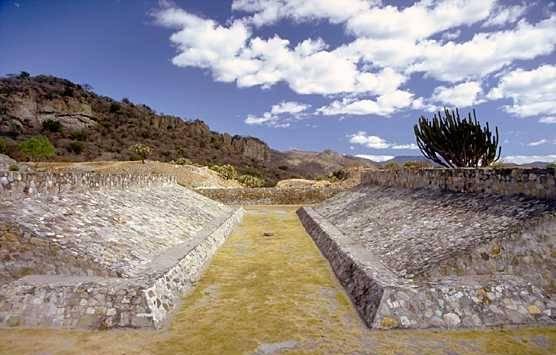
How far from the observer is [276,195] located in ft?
102

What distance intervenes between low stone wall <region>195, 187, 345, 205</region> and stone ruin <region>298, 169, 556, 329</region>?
18.6 meters

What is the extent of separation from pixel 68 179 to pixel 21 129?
191 ft

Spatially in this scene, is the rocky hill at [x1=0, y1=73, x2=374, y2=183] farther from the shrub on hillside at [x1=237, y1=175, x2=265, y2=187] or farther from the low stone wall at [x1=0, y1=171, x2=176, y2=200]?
the low stone wall at [x1=0, y1=171, x2=176, y2=200]

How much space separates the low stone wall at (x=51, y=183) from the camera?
860 centimetres

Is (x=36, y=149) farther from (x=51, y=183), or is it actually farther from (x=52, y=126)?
(x=51, y=183)

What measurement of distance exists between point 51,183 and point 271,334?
7.03m

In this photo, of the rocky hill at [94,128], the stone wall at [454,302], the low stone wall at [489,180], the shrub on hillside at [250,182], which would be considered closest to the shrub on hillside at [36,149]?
the rocky hill at [94,128]

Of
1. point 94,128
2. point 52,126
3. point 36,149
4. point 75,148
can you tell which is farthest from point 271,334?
point 94,128

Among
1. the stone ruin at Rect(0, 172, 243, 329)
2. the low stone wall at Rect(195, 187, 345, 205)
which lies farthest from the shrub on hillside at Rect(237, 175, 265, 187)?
the stone ruin at Rect(0, 172, 243, 329)

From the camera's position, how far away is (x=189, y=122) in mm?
90938

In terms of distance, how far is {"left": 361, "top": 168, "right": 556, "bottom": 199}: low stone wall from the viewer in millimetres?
8562

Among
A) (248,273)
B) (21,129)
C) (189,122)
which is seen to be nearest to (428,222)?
(248,273)

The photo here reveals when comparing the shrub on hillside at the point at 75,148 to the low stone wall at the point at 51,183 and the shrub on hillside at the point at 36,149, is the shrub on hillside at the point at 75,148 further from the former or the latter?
the low stone wall at the point at 51,183

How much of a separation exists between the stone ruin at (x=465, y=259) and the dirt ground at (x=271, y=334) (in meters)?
0.33
